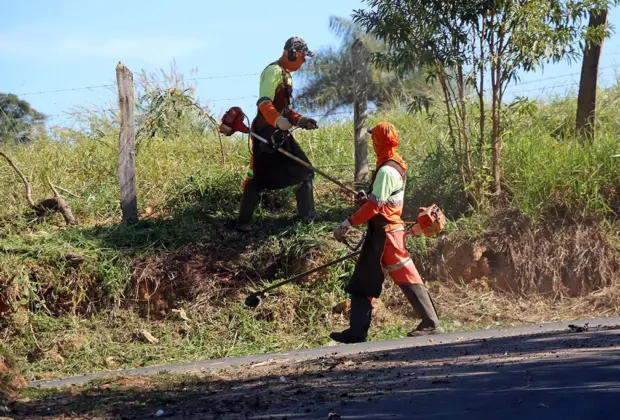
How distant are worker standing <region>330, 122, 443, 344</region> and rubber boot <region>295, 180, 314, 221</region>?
2.30 m

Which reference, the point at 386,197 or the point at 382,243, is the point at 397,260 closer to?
the point at 382,243

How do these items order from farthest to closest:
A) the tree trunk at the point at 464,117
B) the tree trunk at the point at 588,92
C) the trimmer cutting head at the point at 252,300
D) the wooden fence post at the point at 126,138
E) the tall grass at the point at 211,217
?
the tree trunk at the point at 588,92 < the wooden fence post at the point at 126,138 < the tree trunk at the point at 464,117 < the tall grass at the point at 211,217 < the trimmer cutting head at the point at 252,300

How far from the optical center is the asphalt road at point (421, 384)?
16.1 feet

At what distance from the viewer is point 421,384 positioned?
566 cm

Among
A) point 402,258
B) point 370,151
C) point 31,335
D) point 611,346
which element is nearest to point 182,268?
point 31,335

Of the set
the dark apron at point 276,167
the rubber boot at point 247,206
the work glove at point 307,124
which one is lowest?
the rubber boot at point 247,206

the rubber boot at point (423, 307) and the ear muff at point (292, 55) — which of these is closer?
the rubber boot at point (423, 307)

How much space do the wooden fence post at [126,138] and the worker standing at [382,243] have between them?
373 centimetres

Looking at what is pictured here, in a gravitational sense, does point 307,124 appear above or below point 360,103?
below

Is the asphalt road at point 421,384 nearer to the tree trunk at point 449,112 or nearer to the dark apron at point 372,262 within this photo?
the dark apron at point 372,262

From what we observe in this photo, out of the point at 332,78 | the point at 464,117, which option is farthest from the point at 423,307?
the point at 332,78

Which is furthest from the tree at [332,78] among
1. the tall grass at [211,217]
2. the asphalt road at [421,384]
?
the asphalt road at [421,384]

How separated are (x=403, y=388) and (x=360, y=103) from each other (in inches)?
248

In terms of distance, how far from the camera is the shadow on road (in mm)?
4934
